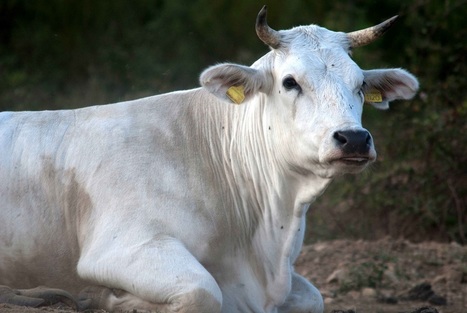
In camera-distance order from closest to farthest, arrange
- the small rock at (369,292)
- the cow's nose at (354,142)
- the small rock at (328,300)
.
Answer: the cow's nose at (354,142) < the small rock at (328,300) < the small rock at (369,292)

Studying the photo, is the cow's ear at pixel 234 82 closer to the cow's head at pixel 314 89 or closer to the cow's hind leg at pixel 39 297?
the cow's head at pixel 314 89

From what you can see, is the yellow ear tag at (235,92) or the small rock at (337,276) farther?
the small rock at (337,276)

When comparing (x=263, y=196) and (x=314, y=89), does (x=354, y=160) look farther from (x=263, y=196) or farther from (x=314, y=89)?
(x=263, y=196)

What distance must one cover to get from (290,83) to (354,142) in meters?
0.68

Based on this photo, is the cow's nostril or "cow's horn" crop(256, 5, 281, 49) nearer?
the cow's nostril

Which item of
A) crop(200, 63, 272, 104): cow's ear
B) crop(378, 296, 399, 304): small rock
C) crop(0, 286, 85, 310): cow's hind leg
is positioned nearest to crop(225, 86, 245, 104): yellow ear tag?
crop(200, 63, 272, 104): cow's ear

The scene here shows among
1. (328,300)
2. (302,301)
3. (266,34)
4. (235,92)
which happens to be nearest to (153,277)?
(302,301)

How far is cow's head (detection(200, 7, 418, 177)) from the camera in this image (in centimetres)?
592

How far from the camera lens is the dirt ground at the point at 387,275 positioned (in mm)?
7988

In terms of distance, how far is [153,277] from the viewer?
19.6 feet

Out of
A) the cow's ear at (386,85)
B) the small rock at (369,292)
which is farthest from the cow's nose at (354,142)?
the small rock at (369,292)

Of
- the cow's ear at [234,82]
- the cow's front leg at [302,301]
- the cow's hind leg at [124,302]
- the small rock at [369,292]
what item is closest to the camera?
the cow's hind leg at [124,302]

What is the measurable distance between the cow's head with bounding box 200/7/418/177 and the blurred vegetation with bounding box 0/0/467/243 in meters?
4.08

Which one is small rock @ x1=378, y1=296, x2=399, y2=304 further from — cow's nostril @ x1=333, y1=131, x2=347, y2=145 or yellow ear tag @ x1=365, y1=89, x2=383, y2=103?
cow's nostril @ x1=333, y1=131, x2=347, y2=145
